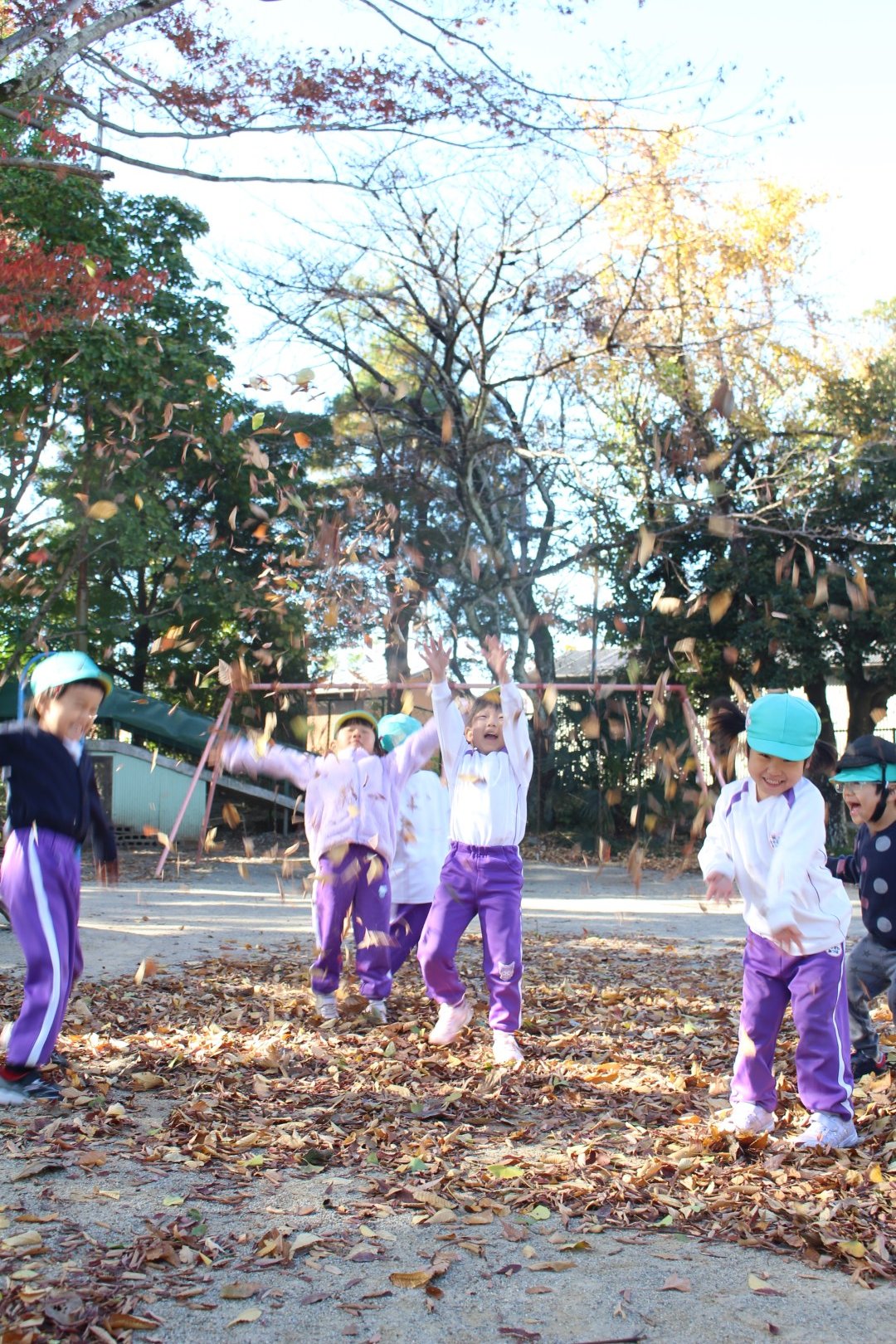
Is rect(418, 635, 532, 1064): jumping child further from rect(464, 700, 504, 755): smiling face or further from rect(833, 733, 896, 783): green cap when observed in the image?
rect(833, 733, 896, 783): green cap

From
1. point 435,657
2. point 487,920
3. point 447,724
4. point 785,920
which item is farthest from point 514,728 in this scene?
point 785,920

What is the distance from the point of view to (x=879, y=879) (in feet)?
14.7

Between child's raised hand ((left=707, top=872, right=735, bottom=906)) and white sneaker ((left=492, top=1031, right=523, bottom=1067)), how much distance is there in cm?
134

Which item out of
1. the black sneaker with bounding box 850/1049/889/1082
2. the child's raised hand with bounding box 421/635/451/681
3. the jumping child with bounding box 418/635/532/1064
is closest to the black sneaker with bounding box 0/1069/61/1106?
the jumping child with bounding box 418/635/532/1064

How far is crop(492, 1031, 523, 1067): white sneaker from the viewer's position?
16.0ft

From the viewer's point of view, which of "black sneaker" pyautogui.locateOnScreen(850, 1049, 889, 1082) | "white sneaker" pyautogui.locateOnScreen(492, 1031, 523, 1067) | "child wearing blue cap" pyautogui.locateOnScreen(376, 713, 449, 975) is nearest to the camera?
"black sneaker" pyautogui.locateOnScreen(850, 1049, 889, 1082)

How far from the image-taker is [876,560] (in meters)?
18.2

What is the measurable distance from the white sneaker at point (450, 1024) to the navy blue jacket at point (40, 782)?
1721mm

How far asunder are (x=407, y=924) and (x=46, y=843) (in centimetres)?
222

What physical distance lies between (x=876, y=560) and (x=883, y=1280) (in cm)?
1651

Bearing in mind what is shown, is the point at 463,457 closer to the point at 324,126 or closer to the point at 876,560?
the point at 876,560

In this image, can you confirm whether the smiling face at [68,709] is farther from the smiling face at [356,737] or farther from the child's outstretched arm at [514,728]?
Answer: the smiling face at [356,737]

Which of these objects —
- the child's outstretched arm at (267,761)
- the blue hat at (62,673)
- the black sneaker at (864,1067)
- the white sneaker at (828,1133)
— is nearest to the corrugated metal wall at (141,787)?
the child's outstretched arm at (267,761)

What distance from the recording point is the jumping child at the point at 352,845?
569 centimetres
